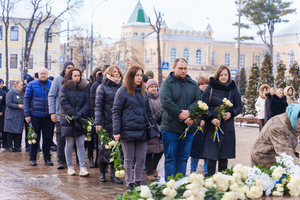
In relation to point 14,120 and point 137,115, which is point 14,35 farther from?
point 137,115

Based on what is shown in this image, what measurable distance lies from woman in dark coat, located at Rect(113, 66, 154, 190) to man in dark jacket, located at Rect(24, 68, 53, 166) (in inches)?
123

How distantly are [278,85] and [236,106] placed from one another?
52.6 ft

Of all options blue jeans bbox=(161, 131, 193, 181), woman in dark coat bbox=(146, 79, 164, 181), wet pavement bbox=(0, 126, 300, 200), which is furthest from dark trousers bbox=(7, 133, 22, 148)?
blue jeans bbox=(161, 131, 193, 181)

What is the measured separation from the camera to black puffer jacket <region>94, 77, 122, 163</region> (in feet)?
24.3

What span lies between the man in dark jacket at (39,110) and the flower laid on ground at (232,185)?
5.64 metres

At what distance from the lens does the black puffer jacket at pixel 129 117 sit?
6410 mm

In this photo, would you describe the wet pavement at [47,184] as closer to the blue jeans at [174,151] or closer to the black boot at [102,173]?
the black boot at [102,173]

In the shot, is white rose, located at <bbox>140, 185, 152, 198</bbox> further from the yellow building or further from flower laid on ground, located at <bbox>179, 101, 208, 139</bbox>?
the yellow building

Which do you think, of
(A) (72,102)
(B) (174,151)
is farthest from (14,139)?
(B) (174,151)

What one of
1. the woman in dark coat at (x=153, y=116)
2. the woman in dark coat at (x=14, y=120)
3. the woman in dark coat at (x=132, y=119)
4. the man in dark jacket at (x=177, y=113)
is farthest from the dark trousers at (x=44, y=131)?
the man in dark jacket at (x=177, y=113)

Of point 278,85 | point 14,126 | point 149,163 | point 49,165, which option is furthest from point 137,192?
point 278,85

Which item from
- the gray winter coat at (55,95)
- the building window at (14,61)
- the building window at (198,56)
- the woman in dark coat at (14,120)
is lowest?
the woman in dark coat at (14,120)

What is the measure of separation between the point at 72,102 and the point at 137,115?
6.63ft

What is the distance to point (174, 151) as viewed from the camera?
21.5 feet
